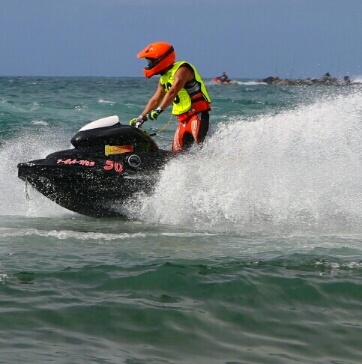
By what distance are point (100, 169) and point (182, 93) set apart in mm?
1202

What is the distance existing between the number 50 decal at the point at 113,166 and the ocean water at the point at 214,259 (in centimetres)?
40

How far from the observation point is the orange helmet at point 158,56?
8047 millimetres

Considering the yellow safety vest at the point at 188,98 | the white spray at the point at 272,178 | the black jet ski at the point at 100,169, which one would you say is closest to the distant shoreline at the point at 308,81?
the white spray at the point at 272,178

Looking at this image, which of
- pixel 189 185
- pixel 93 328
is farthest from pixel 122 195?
pixel 93 328

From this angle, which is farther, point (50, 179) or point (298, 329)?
point (50, 179)

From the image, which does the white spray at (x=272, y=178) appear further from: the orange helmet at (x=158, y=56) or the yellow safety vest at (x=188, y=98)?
the orange helmet at (x=158, y=56)

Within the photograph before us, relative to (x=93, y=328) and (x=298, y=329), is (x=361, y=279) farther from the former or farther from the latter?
(x=93, y=328)

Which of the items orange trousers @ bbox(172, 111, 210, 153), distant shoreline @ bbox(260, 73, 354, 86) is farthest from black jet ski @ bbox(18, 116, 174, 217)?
distant shoreline @ bbox(260, 73, 354, 86)

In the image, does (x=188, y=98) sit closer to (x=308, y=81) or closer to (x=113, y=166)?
(x=113, y=166)

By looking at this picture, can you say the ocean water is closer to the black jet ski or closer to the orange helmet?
the black jet ski

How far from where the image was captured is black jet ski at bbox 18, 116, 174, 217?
7789mm

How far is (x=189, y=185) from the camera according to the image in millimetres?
7898

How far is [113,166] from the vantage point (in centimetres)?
782

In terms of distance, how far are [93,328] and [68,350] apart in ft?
1.10
